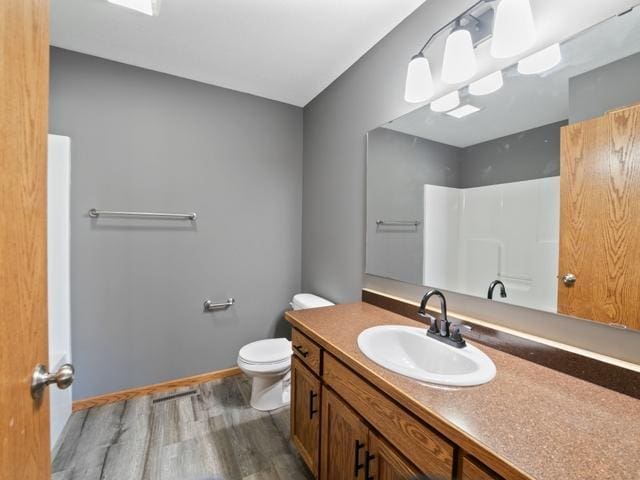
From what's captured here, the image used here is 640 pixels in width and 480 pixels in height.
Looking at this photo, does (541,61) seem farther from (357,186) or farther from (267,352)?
(267,352)

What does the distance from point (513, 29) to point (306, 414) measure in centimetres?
184

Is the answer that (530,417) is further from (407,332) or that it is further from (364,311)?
(364,311)

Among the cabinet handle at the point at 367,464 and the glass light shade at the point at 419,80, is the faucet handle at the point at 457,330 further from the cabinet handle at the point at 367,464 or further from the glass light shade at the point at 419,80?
the glass light shade at the point at 419,80

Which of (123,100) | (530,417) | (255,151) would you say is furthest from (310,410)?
(123,100)

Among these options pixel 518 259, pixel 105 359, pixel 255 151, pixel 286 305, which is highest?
pixel 255 151

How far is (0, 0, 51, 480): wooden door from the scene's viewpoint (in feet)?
1.66

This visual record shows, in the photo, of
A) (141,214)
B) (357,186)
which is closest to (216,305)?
(141,214)

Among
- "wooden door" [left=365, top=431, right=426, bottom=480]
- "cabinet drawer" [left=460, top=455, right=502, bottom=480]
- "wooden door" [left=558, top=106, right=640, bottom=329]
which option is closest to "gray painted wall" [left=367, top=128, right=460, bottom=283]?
"wooden door" [left=558, top=106, right=640, bottom=329]

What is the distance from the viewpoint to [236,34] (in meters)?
1.73

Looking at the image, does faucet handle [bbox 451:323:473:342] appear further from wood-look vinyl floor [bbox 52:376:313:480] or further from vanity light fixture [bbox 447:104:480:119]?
wood-look vinyl floor [bbox 52:376:313:480]

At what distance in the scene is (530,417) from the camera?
694mm

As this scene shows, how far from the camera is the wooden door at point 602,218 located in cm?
85

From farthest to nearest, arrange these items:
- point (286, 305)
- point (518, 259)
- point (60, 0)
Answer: point (286, 305)
point (60, 0)
point (518, 259)

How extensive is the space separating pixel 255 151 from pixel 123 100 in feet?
3.21
